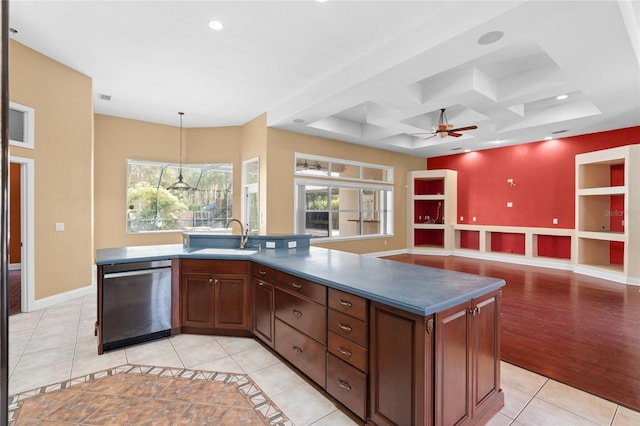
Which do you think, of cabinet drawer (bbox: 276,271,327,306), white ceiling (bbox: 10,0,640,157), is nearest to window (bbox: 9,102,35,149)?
white ceiling (bbox: 10,0,640,157)

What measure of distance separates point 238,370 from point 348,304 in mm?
1345

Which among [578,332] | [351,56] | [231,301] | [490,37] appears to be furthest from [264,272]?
[578,332]

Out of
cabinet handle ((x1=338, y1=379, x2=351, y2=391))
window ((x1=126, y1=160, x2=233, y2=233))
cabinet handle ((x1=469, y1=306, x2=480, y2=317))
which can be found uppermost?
window ((x1=126, y1=160, x2=233, y2=233))

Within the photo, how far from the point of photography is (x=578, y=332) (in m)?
3.41

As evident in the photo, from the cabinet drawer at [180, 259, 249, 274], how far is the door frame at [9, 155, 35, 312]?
262cm

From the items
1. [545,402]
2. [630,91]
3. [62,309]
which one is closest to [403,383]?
[545,402]

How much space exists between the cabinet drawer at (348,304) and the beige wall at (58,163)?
4.54 m

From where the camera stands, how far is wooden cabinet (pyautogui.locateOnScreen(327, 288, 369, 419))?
1.88m

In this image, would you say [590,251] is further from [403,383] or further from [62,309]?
A: [62,309]

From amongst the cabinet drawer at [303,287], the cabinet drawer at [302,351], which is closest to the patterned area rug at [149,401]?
the cabinet drawer at [302,351]

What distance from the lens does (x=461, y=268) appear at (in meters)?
7.06

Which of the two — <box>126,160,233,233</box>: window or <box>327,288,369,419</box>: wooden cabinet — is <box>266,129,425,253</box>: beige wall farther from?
<box>327,288,369,419</box>: wooden cabinet

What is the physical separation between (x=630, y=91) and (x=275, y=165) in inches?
228

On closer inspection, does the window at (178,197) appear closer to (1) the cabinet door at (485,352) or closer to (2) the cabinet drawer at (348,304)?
(2) the cabinet drawer at (348,304)
